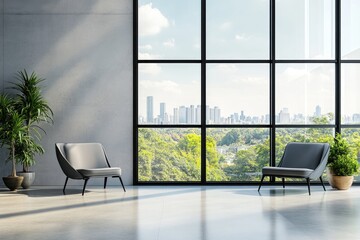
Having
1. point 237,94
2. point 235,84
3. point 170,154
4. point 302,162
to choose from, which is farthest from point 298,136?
point 170,154

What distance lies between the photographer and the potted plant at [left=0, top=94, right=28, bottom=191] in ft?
26.1

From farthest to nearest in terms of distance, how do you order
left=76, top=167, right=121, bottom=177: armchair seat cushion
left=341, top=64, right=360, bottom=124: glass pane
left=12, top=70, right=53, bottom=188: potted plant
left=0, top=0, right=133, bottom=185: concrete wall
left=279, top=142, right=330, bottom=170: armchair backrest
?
left=341, top=64, right=360, bottom=124: glass pane → left=0, top=0, right=133, bottom=185: concrete wall → left=12, top=70, right=53, bottom=188: potted plant → left=279, top=142, right=330, bottom=170: armchair backrest → left=76, top=167, right=121, bottom=177: armchair seat cushion

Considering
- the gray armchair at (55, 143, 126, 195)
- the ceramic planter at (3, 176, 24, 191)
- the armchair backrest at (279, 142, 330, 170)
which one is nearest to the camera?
the gray armchair at (55, 143, 126, 195)

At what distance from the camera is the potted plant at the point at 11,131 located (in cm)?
797

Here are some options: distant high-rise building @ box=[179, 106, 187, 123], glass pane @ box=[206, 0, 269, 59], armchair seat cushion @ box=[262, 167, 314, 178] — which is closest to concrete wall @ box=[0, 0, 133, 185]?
distant high-rise building @ box=[179, 106, 187, 123]

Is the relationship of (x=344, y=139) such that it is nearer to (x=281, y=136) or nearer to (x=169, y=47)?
(x=281, y=136)

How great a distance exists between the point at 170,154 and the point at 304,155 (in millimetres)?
2276

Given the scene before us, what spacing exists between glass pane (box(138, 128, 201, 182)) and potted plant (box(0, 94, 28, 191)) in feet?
6.58

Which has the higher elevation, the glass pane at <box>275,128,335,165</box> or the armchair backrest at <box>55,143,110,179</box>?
the glass pane at <box>275,128,335,165</box>

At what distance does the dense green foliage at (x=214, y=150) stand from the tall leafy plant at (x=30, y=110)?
5.63 feet

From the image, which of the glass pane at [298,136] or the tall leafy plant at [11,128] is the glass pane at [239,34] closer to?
the glass pane at [298,136]

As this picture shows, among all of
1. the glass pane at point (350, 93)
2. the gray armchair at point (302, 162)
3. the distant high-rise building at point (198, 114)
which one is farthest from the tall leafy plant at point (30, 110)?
the glass pane at point (350, 93)

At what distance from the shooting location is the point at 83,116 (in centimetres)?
878

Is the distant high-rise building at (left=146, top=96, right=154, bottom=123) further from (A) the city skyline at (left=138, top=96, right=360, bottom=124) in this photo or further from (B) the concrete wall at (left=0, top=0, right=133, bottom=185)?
(B) the concrete wall at (left=0, top=0, right=133, bottom=185)
